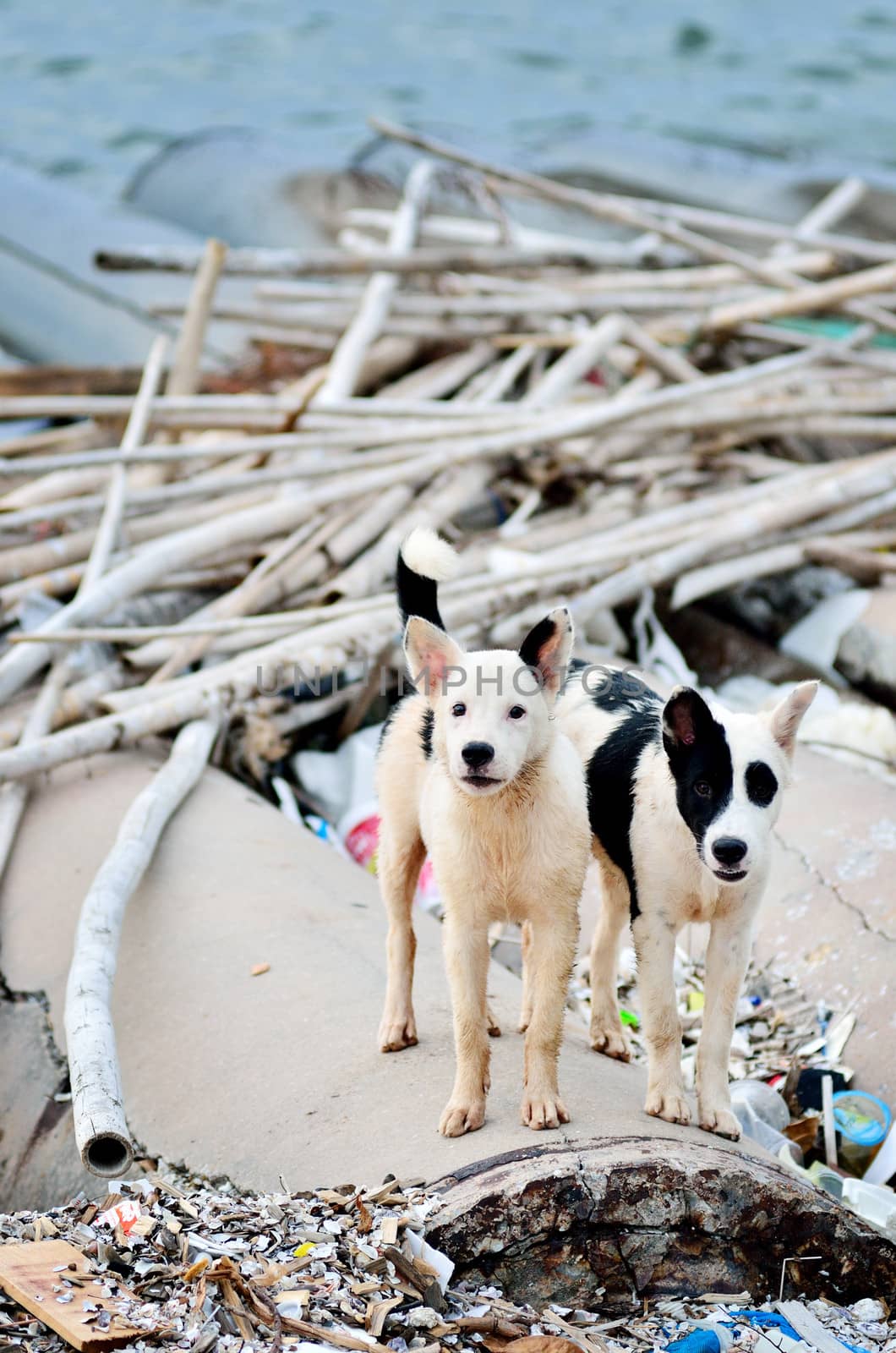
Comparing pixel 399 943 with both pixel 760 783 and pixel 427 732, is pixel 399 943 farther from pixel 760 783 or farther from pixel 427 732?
pixel 760 783

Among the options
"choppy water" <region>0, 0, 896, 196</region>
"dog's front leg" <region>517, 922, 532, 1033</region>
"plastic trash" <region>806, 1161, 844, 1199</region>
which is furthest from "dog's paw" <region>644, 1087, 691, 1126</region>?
"choppy water" <region>0, 0, 896, 196</region>

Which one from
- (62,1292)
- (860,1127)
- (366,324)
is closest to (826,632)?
(366,324)

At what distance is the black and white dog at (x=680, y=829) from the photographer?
10.2ft

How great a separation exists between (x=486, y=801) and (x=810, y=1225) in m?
1.24

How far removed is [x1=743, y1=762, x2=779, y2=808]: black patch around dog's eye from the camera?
10.2ft

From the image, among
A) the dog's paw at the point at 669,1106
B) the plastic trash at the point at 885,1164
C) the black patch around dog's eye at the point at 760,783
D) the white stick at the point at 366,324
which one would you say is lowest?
the plastic trash at the point at 885,1164

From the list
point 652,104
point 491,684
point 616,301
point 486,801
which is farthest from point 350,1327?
point 652,104

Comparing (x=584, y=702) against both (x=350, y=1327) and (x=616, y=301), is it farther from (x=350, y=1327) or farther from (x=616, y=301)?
(x=616, y=301)

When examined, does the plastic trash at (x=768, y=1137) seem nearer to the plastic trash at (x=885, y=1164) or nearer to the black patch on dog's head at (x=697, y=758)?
the plastic trash at (x=885, y=1164)

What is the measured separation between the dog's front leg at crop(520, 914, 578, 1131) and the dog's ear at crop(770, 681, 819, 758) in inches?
23.7

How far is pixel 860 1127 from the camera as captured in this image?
422cm

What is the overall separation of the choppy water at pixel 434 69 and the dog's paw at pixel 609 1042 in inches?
592

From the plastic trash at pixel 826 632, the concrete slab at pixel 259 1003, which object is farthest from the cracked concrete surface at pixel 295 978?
the plastic trash at pixel 826 632

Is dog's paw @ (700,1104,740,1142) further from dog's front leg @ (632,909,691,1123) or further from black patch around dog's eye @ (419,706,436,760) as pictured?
black patch around dog's eye @ (419,706,436,760)
